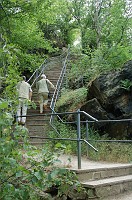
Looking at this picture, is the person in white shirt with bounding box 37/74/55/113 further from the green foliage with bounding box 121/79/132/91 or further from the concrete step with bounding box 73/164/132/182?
the concrete step with bounding box 73/164/132/182

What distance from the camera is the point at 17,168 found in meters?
3.31

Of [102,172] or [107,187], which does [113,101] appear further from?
[107,187]

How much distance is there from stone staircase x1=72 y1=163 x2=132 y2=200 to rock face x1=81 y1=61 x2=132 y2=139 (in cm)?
322

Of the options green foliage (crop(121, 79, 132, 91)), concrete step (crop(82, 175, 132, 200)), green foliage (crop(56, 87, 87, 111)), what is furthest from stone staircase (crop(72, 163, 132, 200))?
green foliage (crop(56, 87, 87, 111))

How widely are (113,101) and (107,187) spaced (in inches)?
193

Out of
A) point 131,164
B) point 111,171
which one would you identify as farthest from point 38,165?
point 131,164

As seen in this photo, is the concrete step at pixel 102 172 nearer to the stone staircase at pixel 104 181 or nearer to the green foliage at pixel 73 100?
the stone staircase at pixel 104 181

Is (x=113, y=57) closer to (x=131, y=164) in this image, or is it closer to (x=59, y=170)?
(x=131, y=164)

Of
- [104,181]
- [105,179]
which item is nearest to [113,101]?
[105,179]

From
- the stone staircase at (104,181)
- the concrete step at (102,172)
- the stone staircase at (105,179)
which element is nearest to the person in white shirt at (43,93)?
the concrete step at (102,172)

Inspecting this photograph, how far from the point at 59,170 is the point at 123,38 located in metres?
13.6

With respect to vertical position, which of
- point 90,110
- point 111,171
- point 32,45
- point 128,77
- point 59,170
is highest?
point 32,45

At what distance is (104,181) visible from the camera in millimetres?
5348

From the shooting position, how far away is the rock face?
9.33m
